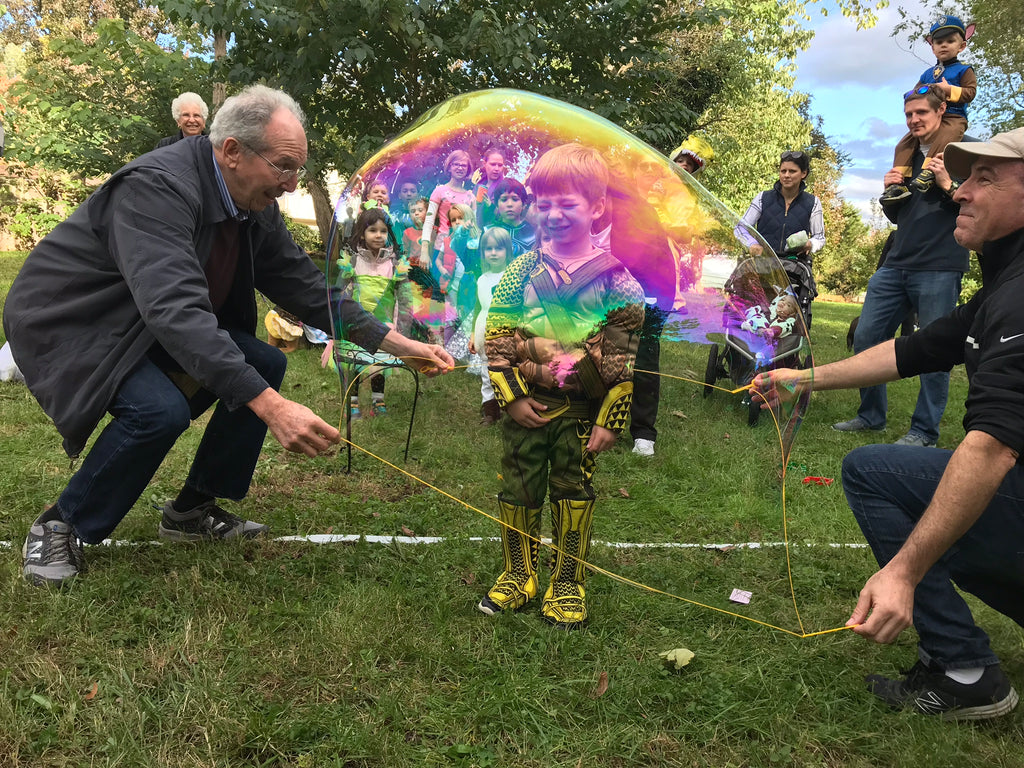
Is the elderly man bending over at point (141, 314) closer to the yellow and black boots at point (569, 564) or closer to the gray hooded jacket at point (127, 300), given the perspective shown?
the gray hooded jacket at point (127, 300)

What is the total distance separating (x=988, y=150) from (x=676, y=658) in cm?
175

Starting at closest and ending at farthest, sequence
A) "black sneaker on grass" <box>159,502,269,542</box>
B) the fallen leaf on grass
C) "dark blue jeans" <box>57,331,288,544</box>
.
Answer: the fallen leaf on grass
"dark blue jeans" <box>57,331,288,544</box>
"black sneaker on grass" <box>159,502,269,542</box>


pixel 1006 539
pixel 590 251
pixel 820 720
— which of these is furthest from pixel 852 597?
pixel 590 251

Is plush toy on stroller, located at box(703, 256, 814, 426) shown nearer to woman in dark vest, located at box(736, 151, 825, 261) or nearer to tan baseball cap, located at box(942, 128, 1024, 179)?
tan baseball cap, located at box(942, 128, 1024, 179)

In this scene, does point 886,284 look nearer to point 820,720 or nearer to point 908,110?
point 908,110

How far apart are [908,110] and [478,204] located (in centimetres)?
346

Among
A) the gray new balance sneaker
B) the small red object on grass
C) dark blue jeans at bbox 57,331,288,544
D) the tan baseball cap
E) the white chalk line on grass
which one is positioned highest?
A: the tan baseball cap

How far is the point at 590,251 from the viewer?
7.02 ft

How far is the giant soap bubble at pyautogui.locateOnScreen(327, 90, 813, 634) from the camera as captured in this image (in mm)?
2201

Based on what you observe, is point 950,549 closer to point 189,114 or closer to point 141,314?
point 141,314

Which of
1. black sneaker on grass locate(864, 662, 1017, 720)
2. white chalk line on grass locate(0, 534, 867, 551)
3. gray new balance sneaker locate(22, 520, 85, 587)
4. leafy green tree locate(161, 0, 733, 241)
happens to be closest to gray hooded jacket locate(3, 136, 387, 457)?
gray new balance sneaker locate(22, 520, 85, 587)

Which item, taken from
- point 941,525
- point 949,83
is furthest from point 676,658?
point 949,83

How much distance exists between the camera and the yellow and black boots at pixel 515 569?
256 cm

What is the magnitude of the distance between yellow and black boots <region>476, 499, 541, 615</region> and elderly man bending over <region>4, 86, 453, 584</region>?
2.13 ft
